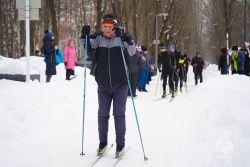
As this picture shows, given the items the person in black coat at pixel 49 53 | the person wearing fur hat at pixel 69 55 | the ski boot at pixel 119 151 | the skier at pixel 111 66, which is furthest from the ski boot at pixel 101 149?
the person wearing fur hat at pixel 69 55

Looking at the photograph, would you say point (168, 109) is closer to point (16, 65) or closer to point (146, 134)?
point (146, 134)

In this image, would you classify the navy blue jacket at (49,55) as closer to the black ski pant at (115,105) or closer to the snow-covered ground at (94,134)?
the snow-covered ground at (94,134)

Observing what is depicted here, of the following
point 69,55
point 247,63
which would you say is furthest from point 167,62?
point 247,63

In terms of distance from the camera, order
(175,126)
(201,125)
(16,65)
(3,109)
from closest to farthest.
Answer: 1. (3,109)
2. (201,125)
3. (175,126)
4. (16,65)

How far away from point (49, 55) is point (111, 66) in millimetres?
6654

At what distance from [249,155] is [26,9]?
26.6 ft

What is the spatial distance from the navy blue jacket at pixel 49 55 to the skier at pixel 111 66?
6.24 m

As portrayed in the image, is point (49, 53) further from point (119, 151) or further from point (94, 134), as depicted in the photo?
point (119, 151)

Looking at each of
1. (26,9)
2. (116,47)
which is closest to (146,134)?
(116,47)

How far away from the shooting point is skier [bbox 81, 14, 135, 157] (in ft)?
14.5

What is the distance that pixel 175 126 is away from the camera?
6.75 m

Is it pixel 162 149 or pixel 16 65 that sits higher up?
pixel 16 65

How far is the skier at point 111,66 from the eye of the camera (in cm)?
443

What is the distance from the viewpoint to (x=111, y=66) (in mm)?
4430
